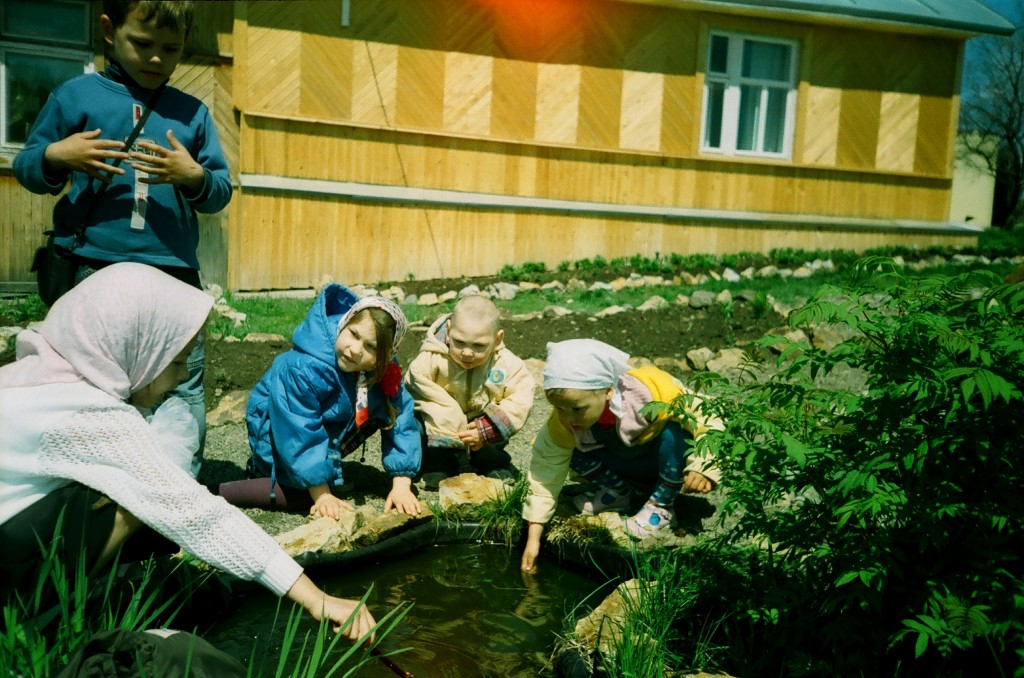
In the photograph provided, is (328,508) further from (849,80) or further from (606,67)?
(849,80)

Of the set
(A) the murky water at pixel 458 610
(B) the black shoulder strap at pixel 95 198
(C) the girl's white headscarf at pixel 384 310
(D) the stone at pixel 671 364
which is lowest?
(A) the murky water at pixel 458 610

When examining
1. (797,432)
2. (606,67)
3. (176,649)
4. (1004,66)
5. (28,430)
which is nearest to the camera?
(176,649)

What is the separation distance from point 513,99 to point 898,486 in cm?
980

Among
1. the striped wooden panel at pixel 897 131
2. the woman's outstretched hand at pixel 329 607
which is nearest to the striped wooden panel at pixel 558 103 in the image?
the striped wooden panel at pixel 897 131

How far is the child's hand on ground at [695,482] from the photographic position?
420cm

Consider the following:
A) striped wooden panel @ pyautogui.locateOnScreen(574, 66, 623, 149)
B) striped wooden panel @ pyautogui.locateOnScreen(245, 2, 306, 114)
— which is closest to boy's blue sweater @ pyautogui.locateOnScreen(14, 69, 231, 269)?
striped wooden panel @ pyautogui.locateOnScreen(245, 2, 306, 114)

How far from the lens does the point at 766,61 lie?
A: 13.5 m

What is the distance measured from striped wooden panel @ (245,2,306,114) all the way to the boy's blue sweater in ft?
22.6

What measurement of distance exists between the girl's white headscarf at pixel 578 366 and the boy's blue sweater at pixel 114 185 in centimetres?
147

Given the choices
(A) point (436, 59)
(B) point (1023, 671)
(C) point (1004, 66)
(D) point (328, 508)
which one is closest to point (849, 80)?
(A) point (436, 59)

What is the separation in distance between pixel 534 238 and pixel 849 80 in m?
5.03

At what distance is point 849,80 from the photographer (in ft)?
43.8

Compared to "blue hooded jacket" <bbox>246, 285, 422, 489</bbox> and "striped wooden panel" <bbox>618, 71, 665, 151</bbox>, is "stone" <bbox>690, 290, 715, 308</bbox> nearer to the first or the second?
"striped wooden panel" <bbox>618, 71, 665, 151</bbox>

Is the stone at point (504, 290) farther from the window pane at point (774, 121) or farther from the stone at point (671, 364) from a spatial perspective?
the window pane at point (774, 121)
